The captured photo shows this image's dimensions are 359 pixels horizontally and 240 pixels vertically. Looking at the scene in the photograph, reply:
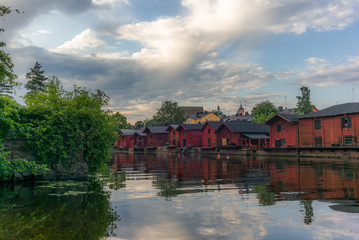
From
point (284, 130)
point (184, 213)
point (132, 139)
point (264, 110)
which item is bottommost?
point (184, 213)

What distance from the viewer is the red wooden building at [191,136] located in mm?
79375

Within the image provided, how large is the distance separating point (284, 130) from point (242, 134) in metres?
12.2

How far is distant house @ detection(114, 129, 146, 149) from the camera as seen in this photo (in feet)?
320

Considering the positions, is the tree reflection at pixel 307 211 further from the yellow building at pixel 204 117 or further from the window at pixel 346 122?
the yellow building at pixel 204 117

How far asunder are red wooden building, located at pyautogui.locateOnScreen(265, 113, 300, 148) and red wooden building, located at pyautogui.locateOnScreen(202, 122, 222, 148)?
1693 centimetres

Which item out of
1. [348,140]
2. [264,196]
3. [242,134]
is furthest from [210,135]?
[264,196]

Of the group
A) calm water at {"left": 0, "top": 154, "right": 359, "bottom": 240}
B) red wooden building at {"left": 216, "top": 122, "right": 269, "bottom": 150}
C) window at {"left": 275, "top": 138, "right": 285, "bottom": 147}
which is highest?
red wooden building at {"left": 216, "top": 122, "right": 269, "bottom": 150}

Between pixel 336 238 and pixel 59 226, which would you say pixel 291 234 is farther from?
pixel 59 226

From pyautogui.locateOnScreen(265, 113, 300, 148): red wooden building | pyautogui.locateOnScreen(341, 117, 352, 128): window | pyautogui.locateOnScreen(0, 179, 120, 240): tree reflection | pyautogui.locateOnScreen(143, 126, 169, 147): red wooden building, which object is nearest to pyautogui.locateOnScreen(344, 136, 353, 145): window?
pyautogui.locateOnScreen(341, 117, 352, 128): window

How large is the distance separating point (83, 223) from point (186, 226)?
9.61ft

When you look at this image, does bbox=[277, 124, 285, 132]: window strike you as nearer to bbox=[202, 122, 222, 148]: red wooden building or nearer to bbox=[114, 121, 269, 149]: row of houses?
bbox=[114, 121, 269, 149]: row of houses

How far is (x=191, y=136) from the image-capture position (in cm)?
7969

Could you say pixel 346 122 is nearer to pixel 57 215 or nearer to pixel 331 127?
pixel 331 127

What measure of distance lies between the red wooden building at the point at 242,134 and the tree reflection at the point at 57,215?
2049 inches
